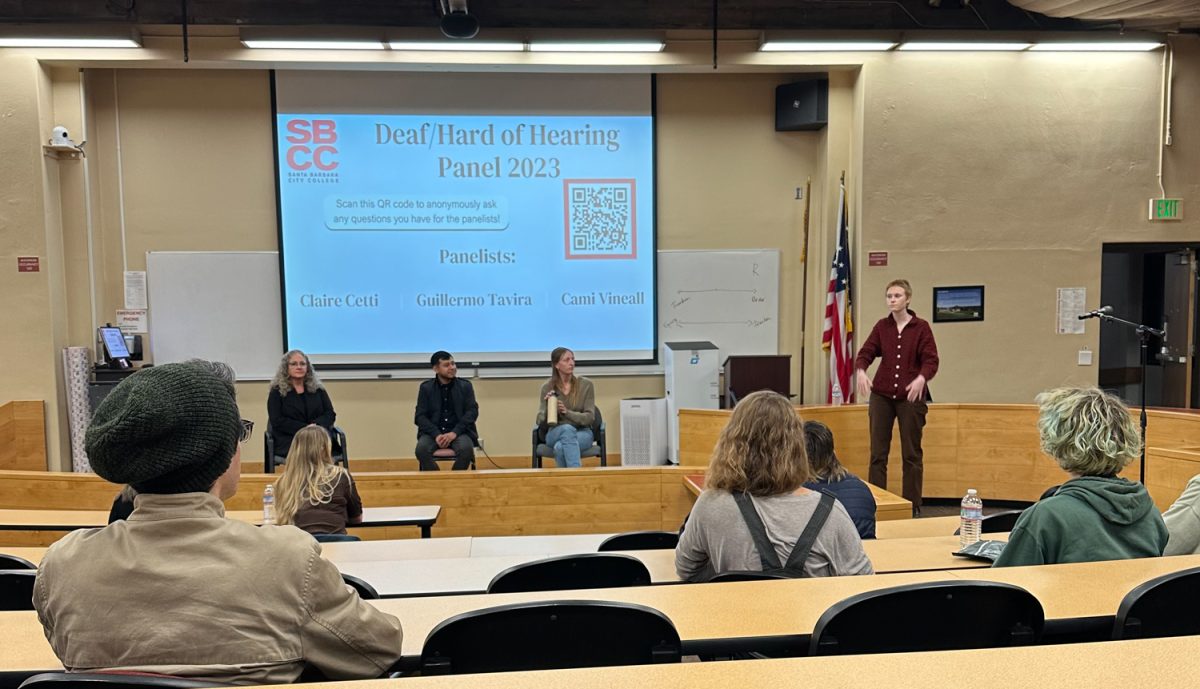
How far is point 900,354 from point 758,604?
4.53 meters

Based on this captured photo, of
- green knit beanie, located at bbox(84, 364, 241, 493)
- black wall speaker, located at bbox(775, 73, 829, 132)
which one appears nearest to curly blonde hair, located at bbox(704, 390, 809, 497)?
green knit beanie, located at bbox(84, 364, 241, 493)

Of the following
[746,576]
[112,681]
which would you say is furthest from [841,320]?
[112,681]

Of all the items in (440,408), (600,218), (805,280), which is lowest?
(440,408)

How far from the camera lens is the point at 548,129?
25.2 feet

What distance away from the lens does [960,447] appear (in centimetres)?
682

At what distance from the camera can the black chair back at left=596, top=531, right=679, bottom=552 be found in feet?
11.1

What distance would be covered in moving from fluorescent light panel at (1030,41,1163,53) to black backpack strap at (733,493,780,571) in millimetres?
6413

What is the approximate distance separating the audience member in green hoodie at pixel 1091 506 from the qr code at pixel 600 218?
550cm

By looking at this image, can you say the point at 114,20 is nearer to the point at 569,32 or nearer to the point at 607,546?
the point at 569,32

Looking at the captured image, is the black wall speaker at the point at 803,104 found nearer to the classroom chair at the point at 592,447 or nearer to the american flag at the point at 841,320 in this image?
the american flag at the point at 841,320

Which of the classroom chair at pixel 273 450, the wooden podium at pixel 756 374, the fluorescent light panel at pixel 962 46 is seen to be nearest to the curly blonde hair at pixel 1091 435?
the classroom chair at pixel 273 450

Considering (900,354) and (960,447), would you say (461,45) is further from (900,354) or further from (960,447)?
(960,447)

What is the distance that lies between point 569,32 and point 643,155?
1364 millimetres

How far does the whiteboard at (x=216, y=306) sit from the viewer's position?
7.56 meters
